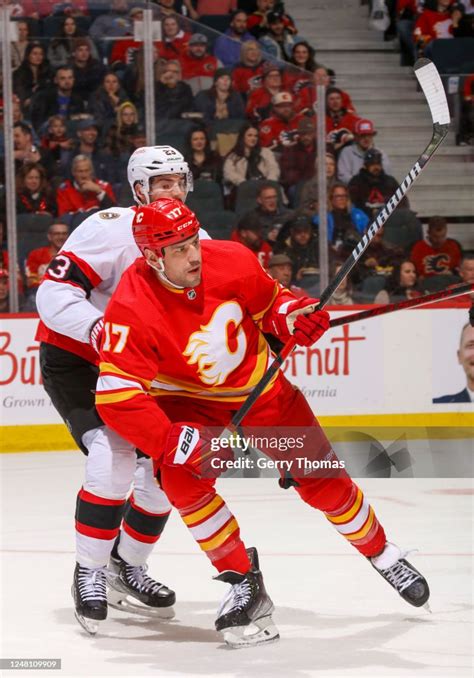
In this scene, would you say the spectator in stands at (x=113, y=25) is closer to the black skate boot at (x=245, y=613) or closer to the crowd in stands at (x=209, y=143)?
the crowd in stands at (x=209, y=143)

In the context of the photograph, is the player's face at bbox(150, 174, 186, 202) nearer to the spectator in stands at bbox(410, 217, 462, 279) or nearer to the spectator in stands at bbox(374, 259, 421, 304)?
the spectator in stands at bbox(374, 259, 421, 304)

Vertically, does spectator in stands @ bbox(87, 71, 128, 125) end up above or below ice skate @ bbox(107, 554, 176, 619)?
above

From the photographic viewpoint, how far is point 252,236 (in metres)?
6.82

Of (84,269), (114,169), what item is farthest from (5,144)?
(84,269)

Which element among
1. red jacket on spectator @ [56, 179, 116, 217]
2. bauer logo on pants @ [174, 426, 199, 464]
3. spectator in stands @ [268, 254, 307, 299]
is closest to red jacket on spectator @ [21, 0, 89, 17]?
red jacket on spectator @ [56, 179, 116, 217]

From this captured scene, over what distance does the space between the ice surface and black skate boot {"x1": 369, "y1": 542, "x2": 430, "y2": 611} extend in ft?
0.22

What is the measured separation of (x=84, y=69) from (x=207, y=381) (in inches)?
159

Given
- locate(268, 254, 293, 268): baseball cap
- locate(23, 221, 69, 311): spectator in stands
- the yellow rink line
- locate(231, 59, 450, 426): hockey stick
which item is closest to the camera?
locate(231, 59, 450, 426): hockey stick

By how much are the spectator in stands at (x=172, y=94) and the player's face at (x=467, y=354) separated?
188 cm

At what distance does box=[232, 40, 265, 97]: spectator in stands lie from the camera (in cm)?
700

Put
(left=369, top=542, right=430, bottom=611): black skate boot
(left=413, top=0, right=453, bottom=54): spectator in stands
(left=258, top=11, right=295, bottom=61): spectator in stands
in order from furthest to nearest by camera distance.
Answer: (left=413, top=0, right=453, bottom=54): spectator in stands
(left=258, top=11, right=295, bottom=61): spectator in stands
(left=369, top=542, right=430, bottom=611): black skate boot

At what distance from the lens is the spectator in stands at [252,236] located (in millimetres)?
6793

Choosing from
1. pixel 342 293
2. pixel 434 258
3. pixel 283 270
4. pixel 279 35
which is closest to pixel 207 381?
pixel 283 270

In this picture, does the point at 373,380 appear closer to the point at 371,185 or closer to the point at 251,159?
the point at 371,185
